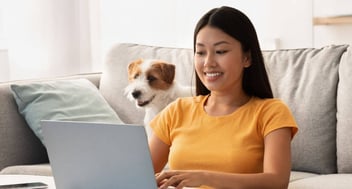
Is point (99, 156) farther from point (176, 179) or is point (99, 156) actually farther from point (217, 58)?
point (217, 58)

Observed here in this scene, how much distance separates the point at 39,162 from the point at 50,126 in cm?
146

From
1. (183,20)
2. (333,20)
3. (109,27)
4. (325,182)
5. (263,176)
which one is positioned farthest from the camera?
(109,27)

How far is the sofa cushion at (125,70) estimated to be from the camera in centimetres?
298

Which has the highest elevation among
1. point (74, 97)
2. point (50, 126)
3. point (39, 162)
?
point (50, 126)

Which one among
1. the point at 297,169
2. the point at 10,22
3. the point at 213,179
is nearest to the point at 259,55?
the point at 213,179

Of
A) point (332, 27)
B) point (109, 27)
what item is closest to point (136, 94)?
point (332, 27)

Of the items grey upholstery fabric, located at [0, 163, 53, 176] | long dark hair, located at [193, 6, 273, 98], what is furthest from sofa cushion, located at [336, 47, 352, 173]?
grey upholstery fabric, located at [0, 163, 53, 176]

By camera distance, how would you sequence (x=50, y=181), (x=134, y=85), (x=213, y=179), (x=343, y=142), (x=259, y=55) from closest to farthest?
(x=213, y=179) < (x=50, y=181) < (x=259, y=55) < (x=343, y=142) < (x=134, y=85)

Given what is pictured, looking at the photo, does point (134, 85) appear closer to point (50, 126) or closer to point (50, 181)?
point (50, 181)

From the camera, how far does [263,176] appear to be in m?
1.75

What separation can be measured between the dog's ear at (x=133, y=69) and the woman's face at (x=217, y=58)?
877 mm

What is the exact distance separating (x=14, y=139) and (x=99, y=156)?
1514 millimetres

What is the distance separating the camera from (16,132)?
286cm

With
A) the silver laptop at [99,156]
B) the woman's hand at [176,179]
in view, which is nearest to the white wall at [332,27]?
the woman's hand at [176,179]
